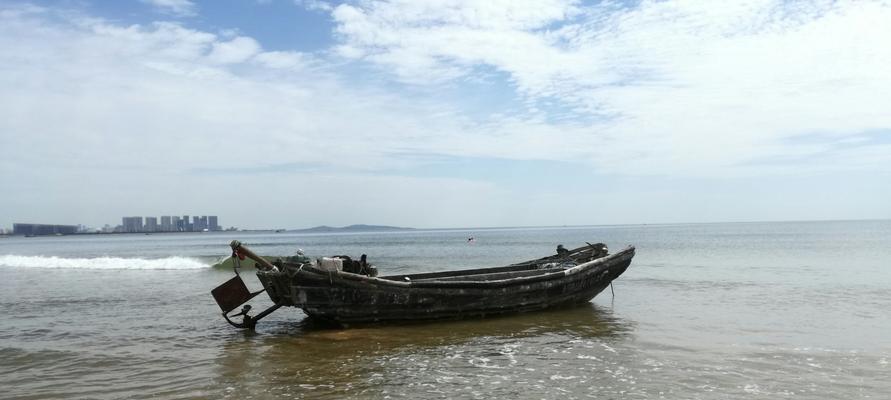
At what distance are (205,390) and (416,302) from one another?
4.95 m

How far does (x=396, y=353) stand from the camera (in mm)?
9375

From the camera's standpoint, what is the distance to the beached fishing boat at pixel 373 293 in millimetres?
10578

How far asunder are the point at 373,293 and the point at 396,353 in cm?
197

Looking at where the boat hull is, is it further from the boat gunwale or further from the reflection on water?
the reflection on water

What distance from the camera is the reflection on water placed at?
25.0ft

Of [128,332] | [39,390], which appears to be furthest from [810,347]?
[128,332]

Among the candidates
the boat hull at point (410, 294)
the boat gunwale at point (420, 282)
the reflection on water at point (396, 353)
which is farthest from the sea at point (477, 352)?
the boat gunwale at point (420, 282)

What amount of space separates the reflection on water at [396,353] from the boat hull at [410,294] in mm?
291

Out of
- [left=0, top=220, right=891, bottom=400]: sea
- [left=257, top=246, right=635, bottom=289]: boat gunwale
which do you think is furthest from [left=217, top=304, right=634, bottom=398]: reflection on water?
[left=257, top=246, right=635, bottom=289]: boat gunwale

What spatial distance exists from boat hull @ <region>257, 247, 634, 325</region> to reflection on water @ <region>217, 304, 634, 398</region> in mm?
291

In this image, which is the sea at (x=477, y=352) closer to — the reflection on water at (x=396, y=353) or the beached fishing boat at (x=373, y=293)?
the reflection on water at (x=396, y=353)

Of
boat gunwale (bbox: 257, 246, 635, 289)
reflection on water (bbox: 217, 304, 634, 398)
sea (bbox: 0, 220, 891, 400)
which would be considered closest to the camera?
sea (bbox: 0, 220, 891, 400)

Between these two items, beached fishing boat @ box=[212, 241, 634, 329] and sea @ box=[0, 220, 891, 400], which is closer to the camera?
sea @ box=[0, 220, 891, 400]

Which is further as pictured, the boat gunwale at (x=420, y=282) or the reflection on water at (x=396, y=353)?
the boat gunwale at (x=420, y=282)
